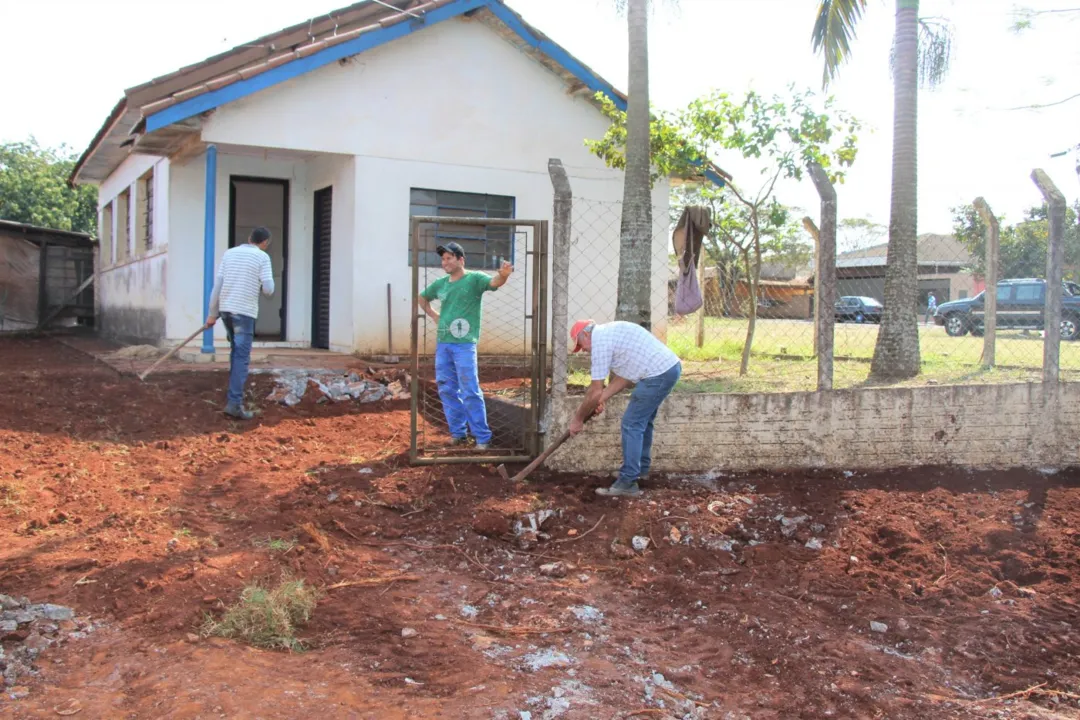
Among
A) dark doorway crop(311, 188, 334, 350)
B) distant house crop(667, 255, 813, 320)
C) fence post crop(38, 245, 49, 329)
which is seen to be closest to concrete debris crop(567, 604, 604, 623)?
distant house crop(667, 255, 813, 320)

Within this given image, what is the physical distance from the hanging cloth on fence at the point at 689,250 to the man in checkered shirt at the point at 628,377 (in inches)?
101

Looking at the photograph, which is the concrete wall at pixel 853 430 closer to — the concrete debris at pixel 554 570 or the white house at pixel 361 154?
the concrete debris at pixel 554 570

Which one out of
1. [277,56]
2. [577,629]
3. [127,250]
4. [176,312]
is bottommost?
[577,629]

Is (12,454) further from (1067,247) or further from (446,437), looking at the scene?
(1067,247)

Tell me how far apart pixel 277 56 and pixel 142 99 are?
4.90 feet

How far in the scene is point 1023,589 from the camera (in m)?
4.02

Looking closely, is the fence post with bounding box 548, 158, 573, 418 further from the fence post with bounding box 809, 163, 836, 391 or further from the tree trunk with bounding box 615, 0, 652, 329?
the tree trunk with bounding box 615, 0, 652, 329

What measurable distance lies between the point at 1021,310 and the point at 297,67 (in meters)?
7.83

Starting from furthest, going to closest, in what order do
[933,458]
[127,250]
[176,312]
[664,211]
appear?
1. [127,250]
2. [664,211]
3. [176,312]
4. [933,458]

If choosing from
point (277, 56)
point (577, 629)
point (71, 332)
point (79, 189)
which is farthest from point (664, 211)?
point (79, 189)

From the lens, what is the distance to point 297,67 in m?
9.21

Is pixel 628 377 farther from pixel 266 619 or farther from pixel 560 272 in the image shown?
pixel 266 619

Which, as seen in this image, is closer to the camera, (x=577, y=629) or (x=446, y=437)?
(x=577, y=629)

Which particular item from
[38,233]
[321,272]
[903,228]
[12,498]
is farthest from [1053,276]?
[38,233]
